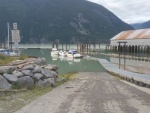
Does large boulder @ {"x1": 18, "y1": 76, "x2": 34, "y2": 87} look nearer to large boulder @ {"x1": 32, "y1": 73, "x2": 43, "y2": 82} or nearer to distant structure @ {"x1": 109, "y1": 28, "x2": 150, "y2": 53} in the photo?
large boulder @ {"x1": 32, "y1": 73, "x2": 43, "y2": 82}

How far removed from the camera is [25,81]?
20078mm

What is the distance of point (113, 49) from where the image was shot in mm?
105688

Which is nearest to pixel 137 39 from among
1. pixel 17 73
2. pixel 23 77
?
pixel 23 77

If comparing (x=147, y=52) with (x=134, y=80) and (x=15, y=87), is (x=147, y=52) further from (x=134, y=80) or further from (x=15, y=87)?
(x=15, y=87)

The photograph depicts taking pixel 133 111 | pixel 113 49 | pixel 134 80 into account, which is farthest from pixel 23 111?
pixel 113 49

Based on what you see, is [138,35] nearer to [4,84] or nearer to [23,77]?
[23,77]

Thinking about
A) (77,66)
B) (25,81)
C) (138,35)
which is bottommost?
(77,66)

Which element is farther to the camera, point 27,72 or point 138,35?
point 138,35

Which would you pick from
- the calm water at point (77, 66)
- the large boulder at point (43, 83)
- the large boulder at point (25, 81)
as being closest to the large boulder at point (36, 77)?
the large boulder at point (43, 83)

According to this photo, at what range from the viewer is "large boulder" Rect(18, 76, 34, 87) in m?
19.8

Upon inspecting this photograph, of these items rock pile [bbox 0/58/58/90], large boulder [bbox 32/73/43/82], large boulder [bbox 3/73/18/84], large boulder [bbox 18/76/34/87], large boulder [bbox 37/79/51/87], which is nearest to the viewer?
rock pile [bbox 0/58/58/90]

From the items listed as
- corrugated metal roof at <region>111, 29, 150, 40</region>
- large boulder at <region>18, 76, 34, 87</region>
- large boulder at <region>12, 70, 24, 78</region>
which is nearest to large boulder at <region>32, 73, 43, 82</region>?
large boulder at <region>18, 76, 34, 87</region>

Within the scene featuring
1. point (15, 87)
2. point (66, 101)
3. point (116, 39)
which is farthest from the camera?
point (116, 39)

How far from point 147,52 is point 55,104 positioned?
66093 millimetres
